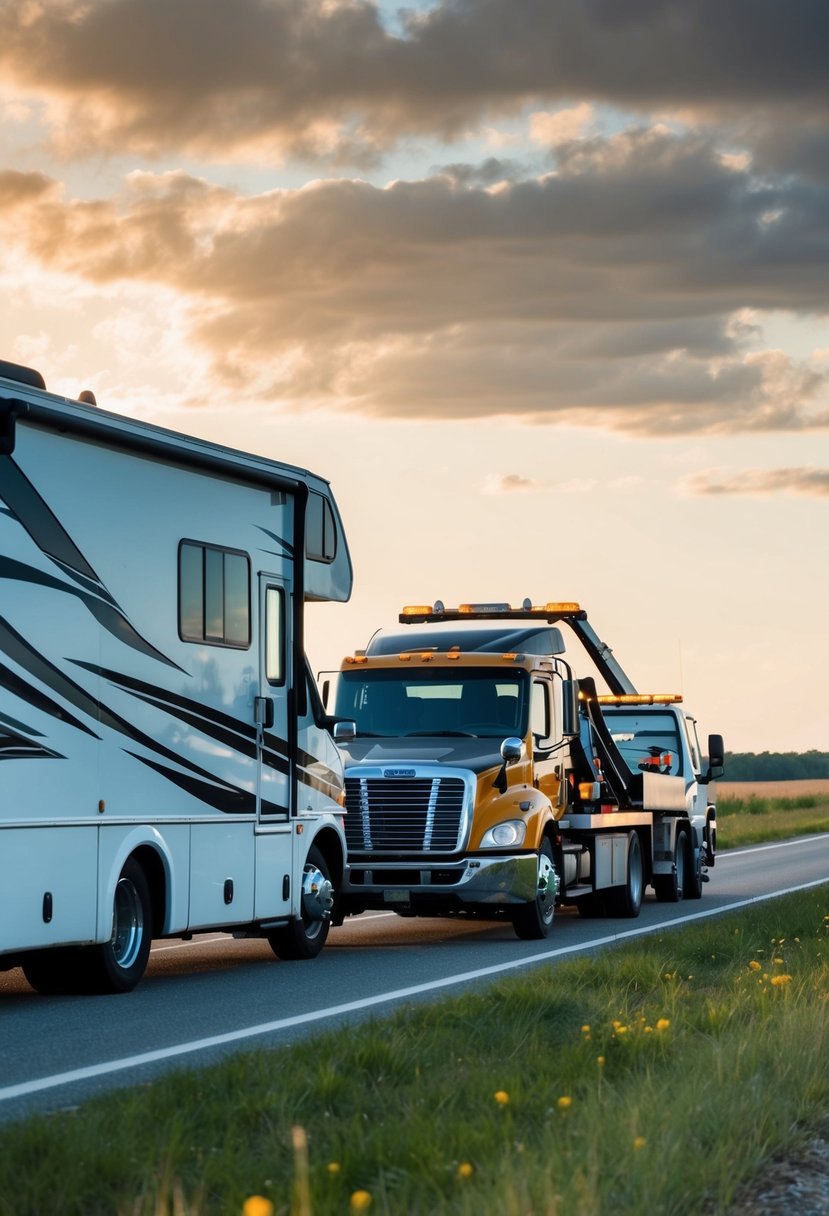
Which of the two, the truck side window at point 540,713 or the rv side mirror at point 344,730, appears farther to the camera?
the truck side window at point 540,713

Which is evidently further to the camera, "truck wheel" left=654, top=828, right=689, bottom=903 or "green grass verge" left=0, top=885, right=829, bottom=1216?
"truck wheel" left=654, top=828, right=689, bottom=903

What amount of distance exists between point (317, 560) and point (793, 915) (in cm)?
600

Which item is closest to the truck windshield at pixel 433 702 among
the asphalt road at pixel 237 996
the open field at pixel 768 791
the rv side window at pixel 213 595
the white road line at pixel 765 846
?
the asphalt road at pixel 237 996

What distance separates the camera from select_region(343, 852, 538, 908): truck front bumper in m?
17.8

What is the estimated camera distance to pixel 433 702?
19.2 metres

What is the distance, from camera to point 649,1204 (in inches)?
236

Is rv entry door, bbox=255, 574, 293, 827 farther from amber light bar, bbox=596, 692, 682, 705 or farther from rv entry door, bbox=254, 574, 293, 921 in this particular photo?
amber light bar, bbox=596, 692, 682, 705

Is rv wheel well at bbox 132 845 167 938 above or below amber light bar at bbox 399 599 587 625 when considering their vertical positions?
below

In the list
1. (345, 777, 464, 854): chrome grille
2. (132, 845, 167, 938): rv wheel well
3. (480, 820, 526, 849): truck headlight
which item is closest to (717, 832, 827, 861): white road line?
(480, 820, 526, 849): truck headlight

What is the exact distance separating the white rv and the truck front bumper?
128cm

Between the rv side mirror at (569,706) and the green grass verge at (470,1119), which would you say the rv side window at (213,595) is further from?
the rv side mirror at (569,706)

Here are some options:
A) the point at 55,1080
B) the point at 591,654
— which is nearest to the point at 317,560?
the point at 55,1080

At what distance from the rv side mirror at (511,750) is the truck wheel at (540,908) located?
0.92m

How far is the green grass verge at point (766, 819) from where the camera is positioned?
45469 millimetres
